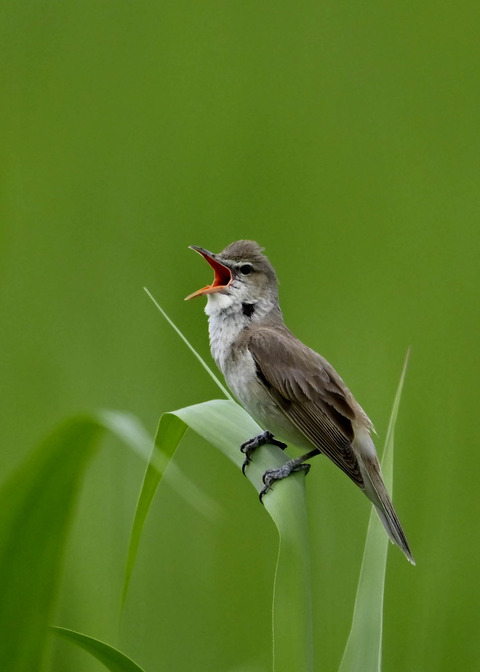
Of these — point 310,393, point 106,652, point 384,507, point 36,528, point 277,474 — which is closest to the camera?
point 106,652

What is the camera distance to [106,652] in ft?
4.69

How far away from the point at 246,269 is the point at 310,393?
66 centimetres

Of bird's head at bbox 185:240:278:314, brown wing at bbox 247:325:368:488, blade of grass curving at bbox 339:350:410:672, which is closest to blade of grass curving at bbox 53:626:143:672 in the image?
blade of grass curving at bbox 339:350:410:672

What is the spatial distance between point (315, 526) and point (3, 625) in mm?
1668

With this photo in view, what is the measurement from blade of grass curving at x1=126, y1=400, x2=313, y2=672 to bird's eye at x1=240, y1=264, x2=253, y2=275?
94 centimetres

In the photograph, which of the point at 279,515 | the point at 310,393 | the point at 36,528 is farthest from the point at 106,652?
the point at 310,393

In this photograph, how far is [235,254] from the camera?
2.98m

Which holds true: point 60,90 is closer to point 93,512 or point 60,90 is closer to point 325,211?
point 325,211

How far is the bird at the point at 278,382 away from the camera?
7.58ft

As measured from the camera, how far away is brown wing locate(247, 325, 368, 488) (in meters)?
2.39

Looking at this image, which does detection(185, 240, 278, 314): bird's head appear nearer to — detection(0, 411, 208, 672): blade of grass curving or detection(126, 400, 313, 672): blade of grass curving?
detection(126, 400, 313, 672): blade of grass curving

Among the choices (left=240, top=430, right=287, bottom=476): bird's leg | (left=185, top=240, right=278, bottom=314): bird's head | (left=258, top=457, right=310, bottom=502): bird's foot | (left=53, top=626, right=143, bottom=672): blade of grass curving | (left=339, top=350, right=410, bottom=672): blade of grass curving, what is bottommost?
(left=339, top=350, right=410, bottom=672): blade of grass curving

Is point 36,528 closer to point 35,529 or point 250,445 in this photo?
point 35,529

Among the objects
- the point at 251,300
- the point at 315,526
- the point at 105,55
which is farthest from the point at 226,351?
the point at 105,55
